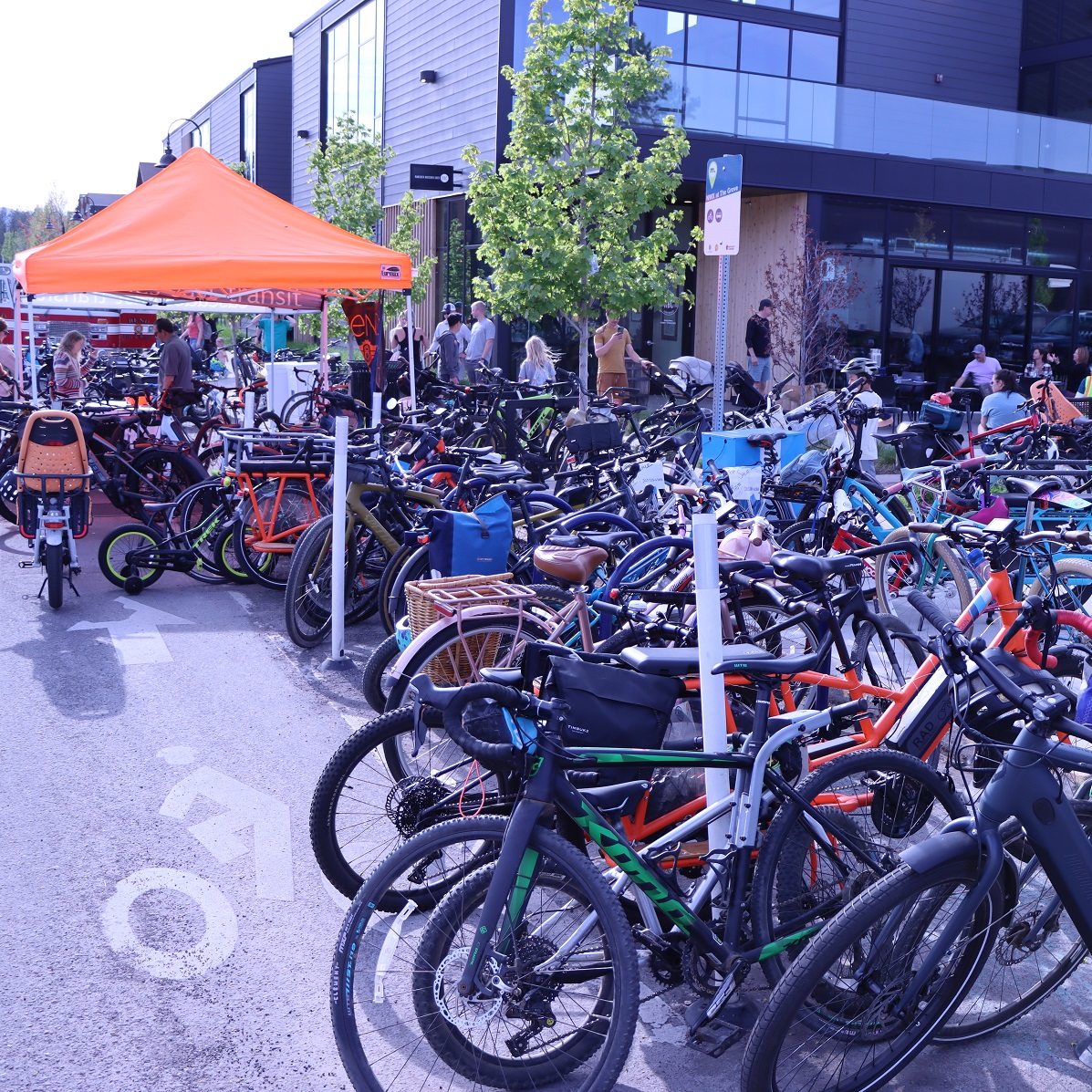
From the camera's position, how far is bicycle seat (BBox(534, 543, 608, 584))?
16.1 ft

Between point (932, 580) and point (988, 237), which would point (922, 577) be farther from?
point (988, 237)

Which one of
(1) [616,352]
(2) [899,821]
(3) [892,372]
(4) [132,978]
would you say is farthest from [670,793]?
(3) [892,372]

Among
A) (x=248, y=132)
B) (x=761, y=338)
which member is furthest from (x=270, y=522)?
(x=248, y=132)

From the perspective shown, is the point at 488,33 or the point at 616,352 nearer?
the point at 616,352

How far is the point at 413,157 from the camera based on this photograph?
24.6 metres

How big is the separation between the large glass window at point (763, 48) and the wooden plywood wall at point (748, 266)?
2.17 meters

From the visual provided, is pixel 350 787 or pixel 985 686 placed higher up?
pixel 985 686

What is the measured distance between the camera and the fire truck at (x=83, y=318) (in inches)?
574

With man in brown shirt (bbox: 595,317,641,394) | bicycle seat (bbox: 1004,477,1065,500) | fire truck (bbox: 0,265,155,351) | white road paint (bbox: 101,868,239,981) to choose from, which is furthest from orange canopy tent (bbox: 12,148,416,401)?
white road paint (bbox: 101,868,239,981)

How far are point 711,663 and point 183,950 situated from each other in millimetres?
1903

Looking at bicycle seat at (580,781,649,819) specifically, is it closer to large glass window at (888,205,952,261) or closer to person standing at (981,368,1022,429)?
person standing at (981,368,1022,429)

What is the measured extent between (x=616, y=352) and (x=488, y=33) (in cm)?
866

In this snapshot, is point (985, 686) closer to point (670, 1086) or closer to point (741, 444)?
point (670, 1086)

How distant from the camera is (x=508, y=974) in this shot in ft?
9.33
